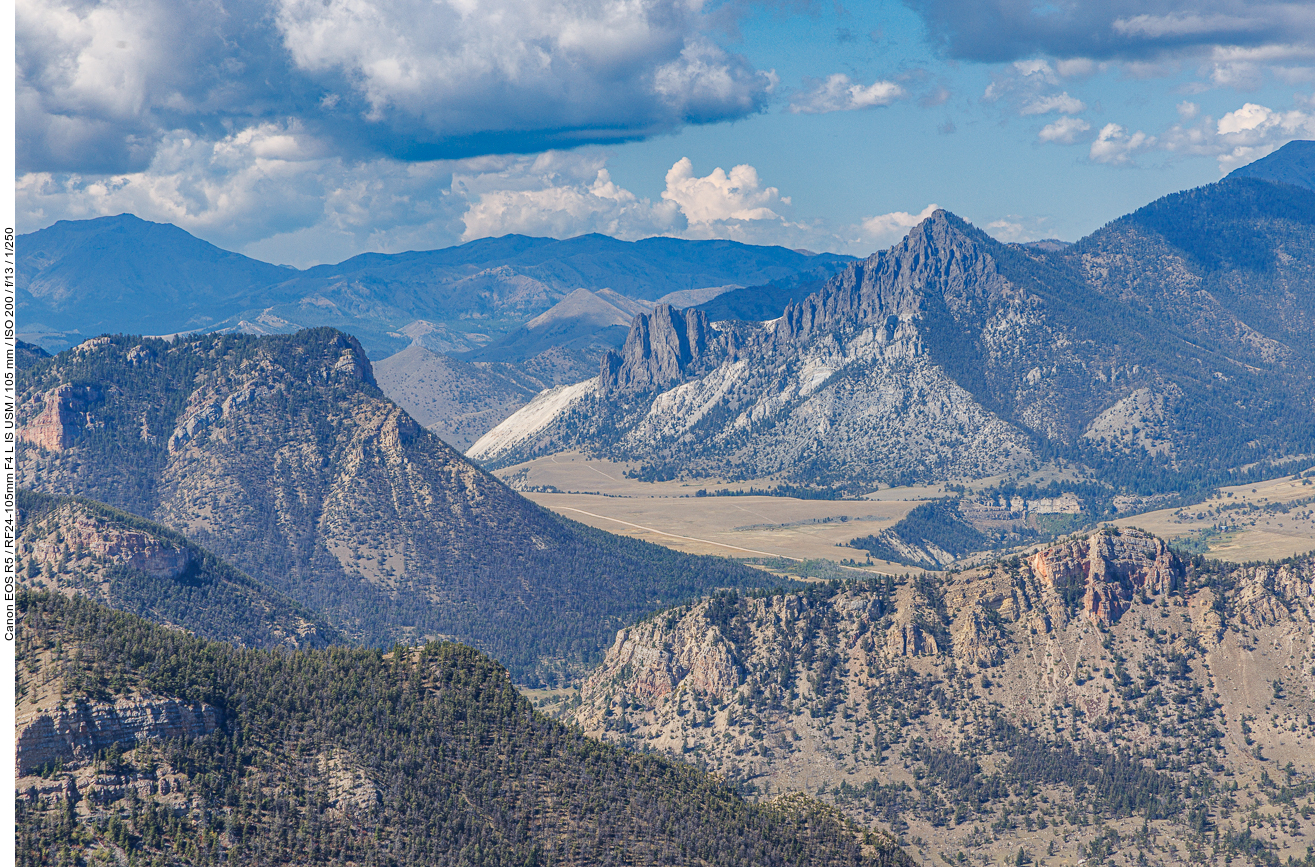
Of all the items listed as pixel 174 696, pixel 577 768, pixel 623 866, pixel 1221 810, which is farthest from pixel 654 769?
pixel 1221 810

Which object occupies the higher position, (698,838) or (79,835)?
(79,835)

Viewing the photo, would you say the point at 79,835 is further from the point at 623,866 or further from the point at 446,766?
the point at 623,866

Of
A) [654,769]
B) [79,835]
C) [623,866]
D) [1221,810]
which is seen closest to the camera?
[79,835]

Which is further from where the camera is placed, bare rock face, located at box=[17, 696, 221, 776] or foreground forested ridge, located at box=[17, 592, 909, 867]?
foreground forested ridge, located at box=[17, 592, 909, 867]

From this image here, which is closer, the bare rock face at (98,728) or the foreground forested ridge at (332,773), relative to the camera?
the bare rock face at (98,728)
